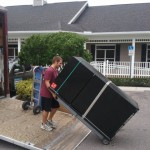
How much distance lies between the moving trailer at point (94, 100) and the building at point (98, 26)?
1108 cm

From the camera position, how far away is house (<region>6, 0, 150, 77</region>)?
19938mm

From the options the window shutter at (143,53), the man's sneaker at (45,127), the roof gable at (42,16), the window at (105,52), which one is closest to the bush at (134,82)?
the window shutter at (143,53)

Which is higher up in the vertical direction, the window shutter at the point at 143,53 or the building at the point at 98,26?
the building at the point at 98,26

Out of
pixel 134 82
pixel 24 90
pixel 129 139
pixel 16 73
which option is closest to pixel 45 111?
pixel 129 139

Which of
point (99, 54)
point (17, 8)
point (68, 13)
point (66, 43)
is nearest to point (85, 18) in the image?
point (68, 13)

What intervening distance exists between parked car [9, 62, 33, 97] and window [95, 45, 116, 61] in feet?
33.2

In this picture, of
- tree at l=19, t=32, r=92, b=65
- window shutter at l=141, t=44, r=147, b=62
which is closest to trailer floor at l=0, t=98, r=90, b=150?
tree at l=19, t=32, r=92, b=65

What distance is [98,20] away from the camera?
76.1 ft

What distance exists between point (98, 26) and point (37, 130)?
15.7m

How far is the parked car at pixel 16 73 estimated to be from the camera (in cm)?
1141

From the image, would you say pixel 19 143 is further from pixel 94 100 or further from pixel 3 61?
pixel 3 61

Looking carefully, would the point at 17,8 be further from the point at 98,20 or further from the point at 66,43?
the point at 66,43

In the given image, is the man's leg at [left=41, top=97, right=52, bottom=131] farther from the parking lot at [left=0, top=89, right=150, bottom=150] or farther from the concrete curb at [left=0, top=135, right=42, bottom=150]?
the concrete curb at [left=0, top=135, right=42, bottom=150]

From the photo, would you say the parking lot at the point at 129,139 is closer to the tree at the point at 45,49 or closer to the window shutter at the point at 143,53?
the tree at the point at 45,49
